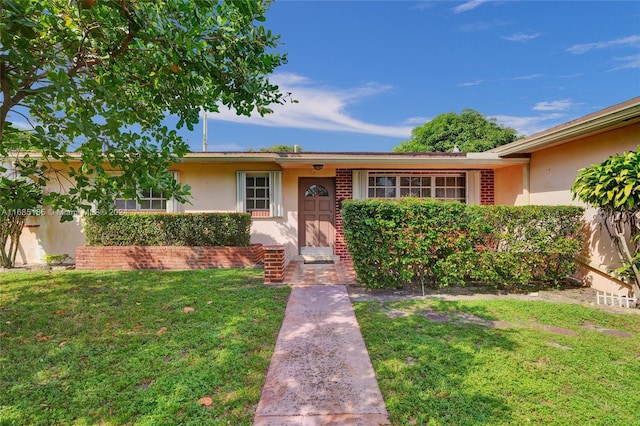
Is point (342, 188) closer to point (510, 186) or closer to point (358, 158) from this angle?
point (358, 158)

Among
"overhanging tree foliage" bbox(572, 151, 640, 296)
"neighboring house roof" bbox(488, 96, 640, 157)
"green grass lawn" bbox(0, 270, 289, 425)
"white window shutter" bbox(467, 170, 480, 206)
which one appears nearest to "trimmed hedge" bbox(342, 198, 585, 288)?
"overhanging tree foliage" bbox(572, 151, 640, 296)

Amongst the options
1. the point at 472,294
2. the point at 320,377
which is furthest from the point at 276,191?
the point at 320,377

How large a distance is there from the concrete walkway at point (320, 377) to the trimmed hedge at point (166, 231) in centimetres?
410

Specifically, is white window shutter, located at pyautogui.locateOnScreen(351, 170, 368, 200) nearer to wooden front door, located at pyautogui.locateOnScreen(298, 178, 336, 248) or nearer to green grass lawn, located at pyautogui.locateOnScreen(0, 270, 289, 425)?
wooden front door, located at pyautogui.locateOnScreen(298, 178, 336, 248)

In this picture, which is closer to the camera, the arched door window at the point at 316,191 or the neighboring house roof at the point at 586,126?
the neighboring house roof at the point at 586,126

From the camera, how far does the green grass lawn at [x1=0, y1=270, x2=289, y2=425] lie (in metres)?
2.37

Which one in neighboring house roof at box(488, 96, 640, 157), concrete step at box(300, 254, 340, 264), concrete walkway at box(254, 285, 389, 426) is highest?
neighboring house roof at box(488, 96, 640, 157)

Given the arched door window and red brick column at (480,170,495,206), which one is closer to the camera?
red brick column at (480,170,495,206)

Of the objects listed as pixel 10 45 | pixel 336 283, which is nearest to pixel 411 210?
pixel 336 283

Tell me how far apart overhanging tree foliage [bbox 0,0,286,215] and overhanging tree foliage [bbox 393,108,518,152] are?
27212mm

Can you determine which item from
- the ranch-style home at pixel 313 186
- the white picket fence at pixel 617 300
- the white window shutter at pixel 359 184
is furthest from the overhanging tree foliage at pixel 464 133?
the white picket fence at pixel 617 300

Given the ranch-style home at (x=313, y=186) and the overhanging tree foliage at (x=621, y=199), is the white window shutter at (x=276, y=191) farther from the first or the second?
the overhanging tree foliage at (x=621, y=199)

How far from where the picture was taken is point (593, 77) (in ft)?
41.6

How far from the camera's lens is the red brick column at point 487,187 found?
356 inches
